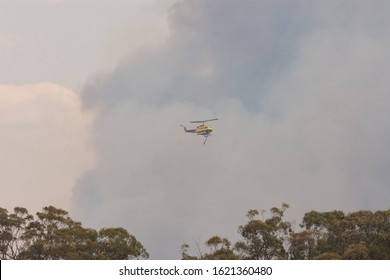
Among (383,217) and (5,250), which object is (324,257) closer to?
(383,217)

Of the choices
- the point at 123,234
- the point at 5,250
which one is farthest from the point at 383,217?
Result: the point at 5,250

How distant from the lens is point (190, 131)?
168 meters

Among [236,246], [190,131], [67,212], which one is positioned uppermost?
[190,131]

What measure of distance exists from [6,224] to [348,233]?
167 feet

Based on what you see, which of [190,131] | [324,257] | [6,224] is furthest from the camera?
[190,131]

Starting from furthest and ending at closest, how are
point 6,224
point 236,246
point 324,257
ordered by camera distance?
point 6,224, point 236,246, point 324,257
